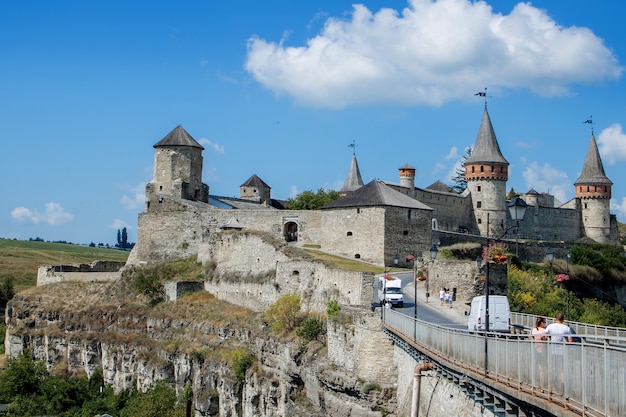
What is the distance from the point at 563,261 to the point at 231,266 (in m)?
26.2

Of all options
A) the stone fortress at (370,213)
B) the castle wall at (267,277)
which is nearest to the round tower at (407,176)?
the stone fortress at (370,213)

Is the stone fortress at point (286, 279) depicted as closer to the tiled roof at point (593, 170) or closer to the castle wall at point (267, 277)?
the castle wall at point (267, 277)

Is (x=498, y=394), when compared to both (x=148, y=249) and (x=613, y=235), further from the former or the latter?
(x=613, y=235)

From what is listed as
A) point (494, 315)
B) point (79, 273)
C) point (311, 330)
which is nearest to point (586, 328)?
point (494, 315)

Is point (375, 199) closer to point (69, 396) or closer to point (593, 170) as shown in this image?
point (69, 396)

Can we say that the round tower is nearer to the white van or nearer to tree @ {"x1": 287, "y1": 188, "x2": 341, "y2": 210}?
tree @ {"x1": 287, "y1": 188, "x2": 341, "y2": 210}

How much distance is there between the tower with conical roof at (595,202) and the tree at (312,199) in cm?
2830

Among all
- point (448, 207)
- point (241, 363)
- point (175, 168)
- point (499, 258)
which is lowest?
point (241, 363)

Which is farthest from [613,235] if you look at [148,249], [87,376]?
[87,376]

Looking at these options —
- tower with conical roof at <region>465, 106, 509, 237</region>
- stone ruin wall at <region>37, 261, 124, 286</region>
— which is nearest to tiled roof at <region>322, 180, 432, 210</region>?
stone ruin wall at <region>37, 261, 124, 286</region>

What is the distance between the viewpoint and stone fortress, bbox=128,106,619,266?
193 feet

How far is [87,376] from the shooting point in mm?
57156

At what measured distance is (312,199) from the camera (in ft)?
262

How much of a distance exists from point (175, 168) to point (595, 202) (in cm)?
4652
